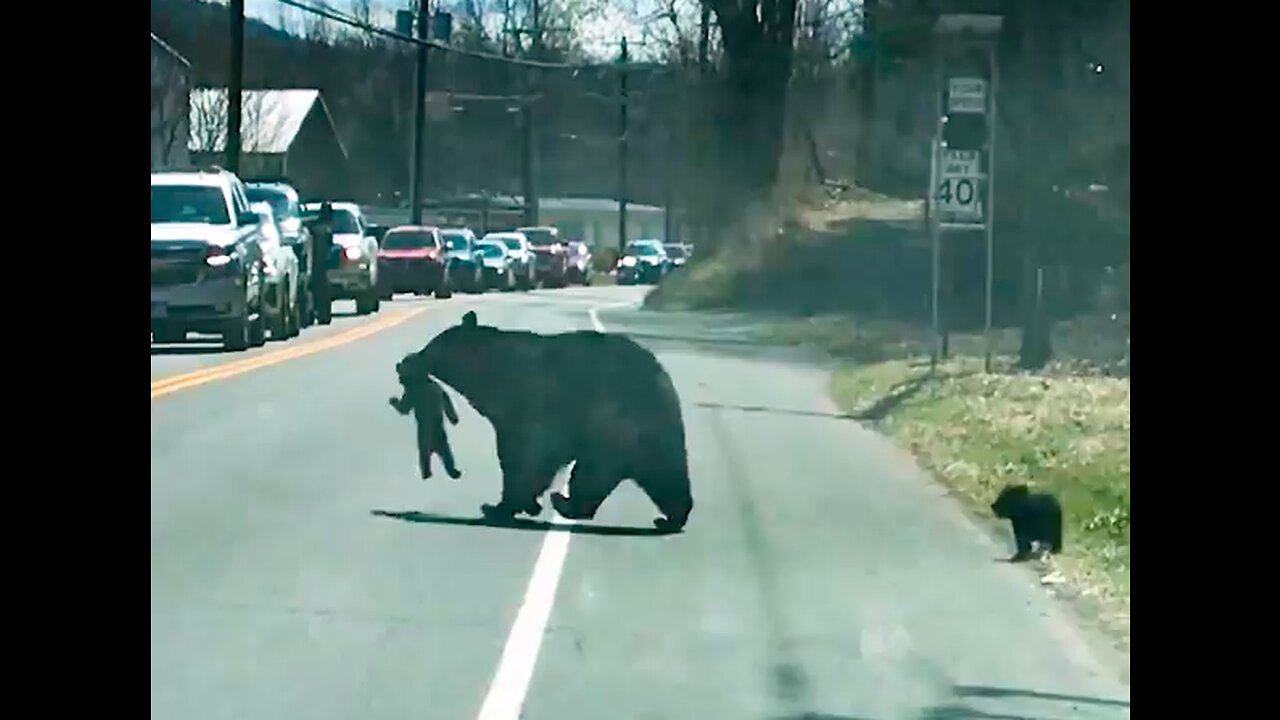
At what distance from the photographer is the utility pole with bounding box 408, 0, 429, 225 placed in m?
11.9

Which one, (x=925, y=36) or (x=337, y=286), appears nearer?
(x=925, y=36)

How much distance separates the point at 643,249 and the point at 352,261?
369cm

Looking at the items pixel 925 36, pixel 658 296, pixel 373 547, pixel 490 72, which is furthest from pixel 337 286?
pixel 373 547

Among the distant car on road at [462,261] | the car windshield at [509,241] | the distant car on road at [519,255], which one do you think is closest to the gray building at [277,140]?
the distant car on road at [462,261]

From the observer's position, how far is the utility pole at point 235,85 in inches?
1035

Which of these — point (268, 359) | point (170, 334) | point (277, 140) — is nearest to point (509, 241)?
point (277, 140)

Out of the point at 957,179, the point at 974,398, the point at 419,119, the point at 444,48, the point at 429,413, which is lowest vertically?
the point at 974,398

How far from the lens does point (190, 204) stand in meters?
19.9

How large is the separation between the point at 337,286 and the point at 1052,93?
11.4 metres

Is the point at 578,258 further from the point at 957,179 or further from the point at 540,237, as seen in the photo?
the point at 957,179

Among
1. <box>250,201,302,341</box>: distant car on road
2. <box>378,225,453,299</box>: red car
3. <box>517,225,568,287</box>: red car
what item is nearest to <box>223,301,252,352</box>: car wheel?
<box>250,201,302,341</box>: distant car on road

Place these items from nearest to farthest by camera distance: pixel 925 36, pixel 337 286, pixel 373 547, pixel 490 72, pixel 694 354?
1. pixel 373 547
2. pixel 490 72
3. pixel 694 354
4. pixel 925 36
5. pixel 337 286
